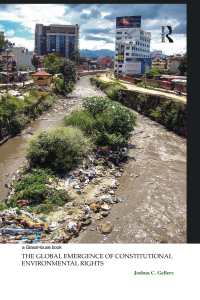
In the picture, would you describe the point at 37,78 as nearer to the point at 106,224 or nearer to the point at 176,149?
the point at 176,149

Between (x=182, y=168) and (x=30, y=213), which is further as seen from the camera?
(x=182, y=168)

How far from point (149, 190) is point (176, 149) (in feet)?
17.6

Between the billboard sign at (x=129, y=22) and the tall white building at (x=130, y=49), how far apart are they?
888mm

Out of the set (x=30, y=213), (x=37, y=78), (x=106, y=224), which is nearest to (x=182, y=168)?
(x=106, y=224)

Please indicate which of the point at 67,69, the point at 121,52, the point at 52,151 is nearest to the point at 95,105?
the point at 52,151

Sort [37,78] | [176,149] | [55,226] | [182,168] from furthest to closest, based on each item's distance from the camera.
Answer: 1. [37,78]
2. [176,149]
3. [182,168]
4. [55,226]

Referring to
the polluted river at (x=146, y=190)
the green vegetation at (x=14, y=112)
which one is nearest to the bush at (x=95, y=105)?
the polluted river at (x=146, y=190)

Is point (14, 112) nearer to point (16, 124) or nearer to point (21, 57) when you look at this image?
point (16, 124)

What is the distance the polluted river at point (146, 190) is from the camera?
6.90 m

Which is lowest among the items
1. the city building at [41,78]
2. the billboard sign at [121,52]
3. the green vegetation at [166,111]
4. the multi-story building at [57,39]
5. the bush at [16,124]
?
the bush at [16,124]

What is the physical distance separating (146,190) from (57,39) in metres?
92.5

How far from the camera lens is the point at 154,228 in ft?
23.6

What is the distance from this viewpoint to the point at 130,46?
189ft

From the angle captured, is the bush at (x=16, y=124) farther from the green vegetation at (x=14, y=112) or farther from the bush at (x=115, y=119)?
the bush at (x=115, y=119)
